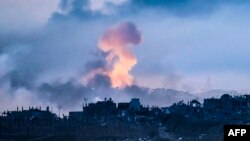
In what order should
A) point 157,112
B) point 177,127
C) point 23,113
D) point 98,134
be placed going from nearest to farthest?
1. point 98,134
2. point 177,127
3. point 23,113
4. point 157,112

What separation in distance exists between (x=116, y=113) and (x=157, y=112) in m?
10.0

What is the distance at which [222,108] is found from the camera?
109 meters

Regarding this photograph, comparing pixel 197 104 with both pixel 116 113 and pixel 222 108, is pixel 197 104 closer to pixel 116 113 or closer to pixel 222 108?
pixel 222 108

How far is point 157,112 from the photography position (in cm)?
11175

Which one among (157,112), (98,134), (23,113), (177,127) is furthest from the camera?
(157,112)

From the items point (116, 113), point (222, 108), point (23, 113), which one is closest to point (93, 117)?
point (116, 113)

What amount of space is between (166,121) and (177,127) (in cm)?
609

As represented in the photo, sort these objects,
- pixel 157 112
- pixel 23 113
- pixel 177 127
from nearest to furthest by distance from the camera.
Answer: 1. pixel 177 127
2. pixel 23 113
3. pixel 157 112

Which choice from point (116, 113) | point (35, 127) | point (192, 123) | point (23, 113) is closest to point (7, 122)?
point (35, 127)

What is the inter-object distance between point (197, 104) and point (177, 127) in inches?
808

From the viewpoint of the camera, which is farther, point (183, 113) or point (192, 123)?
point (183, 113)

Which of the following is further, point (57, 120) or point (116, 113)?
point (116, 113)

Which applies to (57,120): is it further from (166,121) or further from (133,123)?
(166,121)

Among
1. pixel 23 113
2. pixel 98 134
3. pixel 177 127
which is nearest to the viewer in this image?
pixel 98 134
